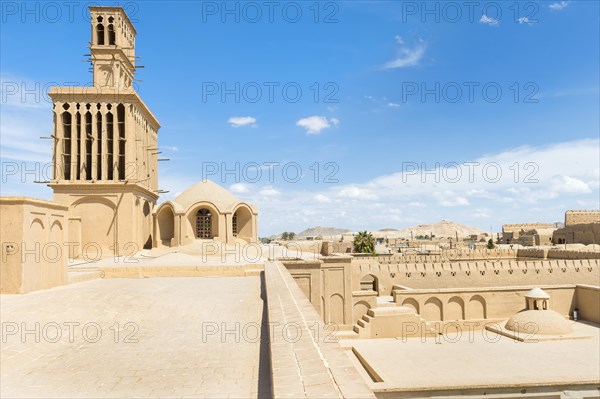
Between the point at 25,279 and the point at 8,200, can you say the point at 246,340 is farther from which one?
the point at 8,200

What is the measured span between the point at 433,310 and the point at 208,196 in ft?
57.3

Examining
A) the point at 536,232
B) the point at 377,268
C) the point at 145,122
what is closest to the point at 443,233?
the point at 536,232

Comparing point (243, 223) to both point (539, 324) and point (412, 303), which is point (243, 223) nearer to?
point (412, 303)

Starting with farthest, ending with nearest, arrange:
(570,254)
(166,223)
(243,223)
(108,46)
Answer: (570,254) → (243,223) → (166,223) → (108,46)

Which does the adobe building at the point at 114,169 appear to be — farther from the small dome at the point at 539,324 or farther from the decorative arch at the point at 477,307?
the small dome at the point at 539,324

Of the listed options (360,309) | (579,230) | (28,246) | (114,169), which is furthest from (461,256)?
(28,246)

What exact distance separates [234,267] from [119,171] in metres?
13.0

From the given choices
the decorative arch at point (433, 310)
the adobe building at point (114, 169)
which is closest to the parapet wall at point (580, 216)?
the decorative arch at point (433, 310)

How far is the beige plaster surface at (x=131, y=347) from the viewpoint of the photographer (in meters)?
5.24

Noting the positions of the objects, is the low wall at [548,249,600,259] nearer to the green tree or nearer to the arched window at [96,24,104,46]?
the green tree

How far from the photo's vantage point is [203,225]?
29.6m

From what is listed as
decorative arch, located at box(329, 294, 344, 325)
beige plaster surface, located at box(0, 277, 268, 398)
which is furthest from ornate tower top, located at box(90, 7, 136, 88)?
beige plaster surface, located at box(0, 277, 268, 398)

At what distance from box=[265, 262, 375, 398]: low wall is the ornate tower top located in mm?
24020

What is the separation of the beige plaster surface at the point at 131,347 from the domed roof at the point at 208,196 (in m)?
18.8
